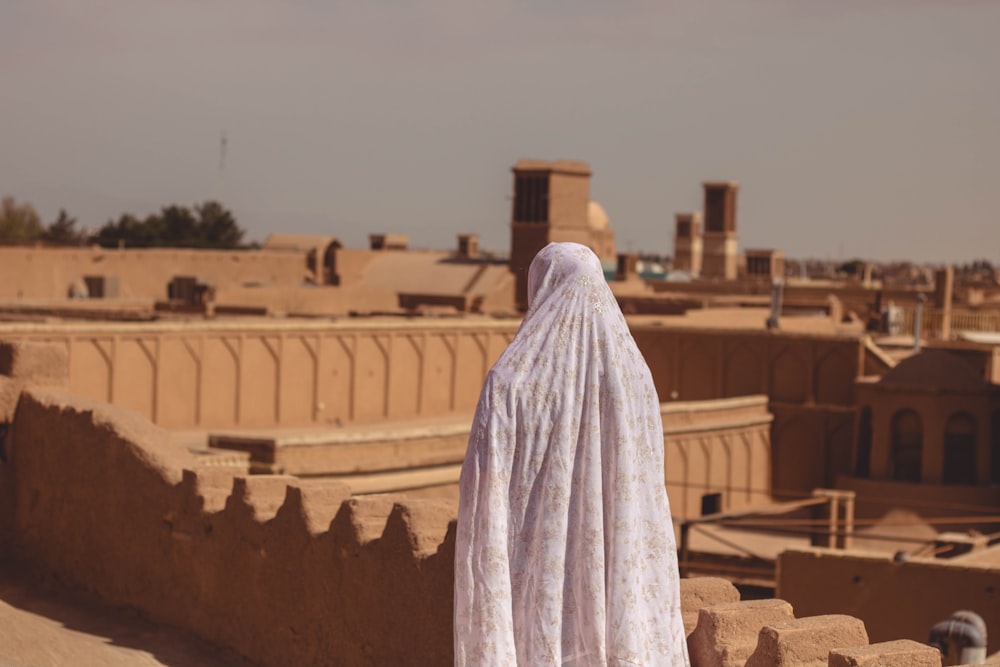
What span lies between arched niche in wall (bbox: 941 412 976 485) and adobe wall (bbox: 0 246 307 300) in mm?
20841

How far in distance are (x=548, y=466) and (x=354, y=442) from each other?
1638 cm

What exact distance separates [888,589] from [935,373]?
384 inches

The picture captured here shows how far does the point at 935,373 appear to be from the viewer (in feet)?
89.8

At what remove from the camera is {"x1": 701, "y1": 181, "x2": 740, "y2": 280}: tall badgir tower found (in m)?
76.8

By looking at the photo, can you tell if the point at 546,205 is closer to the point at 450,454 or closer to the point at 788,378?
the point at 788,378

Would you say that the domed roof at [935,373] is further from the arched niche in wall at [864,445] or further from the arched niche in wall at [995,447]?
the arched niche in wall at [864,445]

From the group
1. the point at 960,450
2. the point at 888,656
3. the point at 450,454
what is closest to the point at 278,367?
the point at 450,454

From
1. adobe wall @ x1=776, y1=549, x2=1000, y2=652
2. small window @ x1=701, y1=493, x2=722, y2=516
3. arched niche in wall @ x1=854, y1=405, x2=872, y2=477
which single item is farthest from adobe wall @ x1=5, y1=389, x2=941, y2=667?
arched niche in wall @ x1=854, y1=405, x2=872, y2=477

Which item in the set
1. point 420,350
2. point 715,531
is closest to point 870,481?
point 715,531

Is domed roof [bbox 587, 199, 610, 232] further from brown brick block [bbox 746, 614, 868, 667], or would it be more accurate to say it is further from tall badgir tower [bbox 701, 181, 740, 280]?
brown brick block [bbox 746, 614, 868, 667]

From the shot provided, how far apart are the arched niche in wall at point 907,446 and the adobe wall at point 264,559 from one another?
1843cm

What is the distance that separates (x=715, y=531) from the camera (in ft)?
82.4

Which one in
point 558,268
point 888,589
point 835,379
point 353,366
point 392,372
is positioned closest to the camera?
point 558,268

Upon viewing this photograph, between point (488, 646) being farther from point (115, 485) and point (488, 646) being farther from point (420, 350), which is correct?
point (420, 350)
